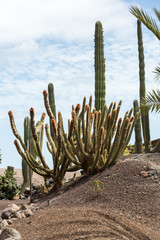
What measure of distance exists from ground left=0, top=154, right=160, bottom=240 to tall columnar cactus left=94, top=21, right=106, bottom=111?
2234mm

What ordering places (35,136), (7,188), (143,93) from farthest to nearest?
1. (143,93)
2. (7,188)
3. (35,136)

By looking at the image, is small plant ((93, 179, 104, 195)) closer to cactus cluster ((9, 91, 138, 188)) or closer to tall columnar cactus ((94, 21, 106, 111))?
cactus cluster ((9, 91, 138, 188))

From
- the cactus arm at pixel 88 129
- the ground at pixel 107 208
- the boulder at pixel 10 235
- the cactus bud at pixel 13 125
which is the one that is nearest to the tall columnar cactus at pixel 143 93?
the ground at pixel 107 208

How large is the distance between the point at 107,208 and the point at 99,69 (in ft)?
17.1

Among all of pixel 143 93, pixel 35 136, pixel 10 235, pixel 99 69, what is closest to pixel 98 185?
pixel 35 136

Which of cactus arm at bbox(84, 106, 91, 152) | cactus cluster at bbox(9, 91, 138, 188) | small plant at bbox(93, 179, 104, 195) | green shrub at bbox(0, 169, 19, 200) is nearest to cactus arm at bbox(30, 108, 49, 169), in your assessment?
cactus cluster at bbox(9, 91, 138, 188)

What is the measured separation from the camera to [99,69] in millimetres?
10500

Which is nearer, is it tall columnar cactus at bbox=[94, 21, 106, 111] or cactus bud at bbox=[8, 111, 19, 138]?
cactus bud at bbox=[8, 111, 19, 138]

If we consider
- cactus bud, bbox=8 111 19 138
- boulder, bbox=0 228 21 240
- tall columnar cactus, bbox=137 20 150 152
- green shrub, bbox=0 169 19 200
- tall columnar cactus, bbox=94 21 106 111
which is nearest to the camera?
boulder, bbox=0 228 21 240

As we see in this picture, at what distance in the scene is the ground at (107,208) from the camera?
16.8 feet

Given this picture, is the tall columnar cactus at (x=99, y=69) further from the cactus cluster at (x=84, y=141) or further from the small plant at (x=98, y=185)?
the small plant at (x=98, y=185)

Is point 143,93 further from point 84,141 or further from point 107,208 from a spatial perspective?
point 107,208

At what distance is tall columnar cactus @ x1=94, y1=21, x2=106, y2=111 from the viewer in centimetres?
1022

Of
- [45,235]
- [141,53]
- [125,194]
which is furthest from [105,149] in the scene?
[141,53]
